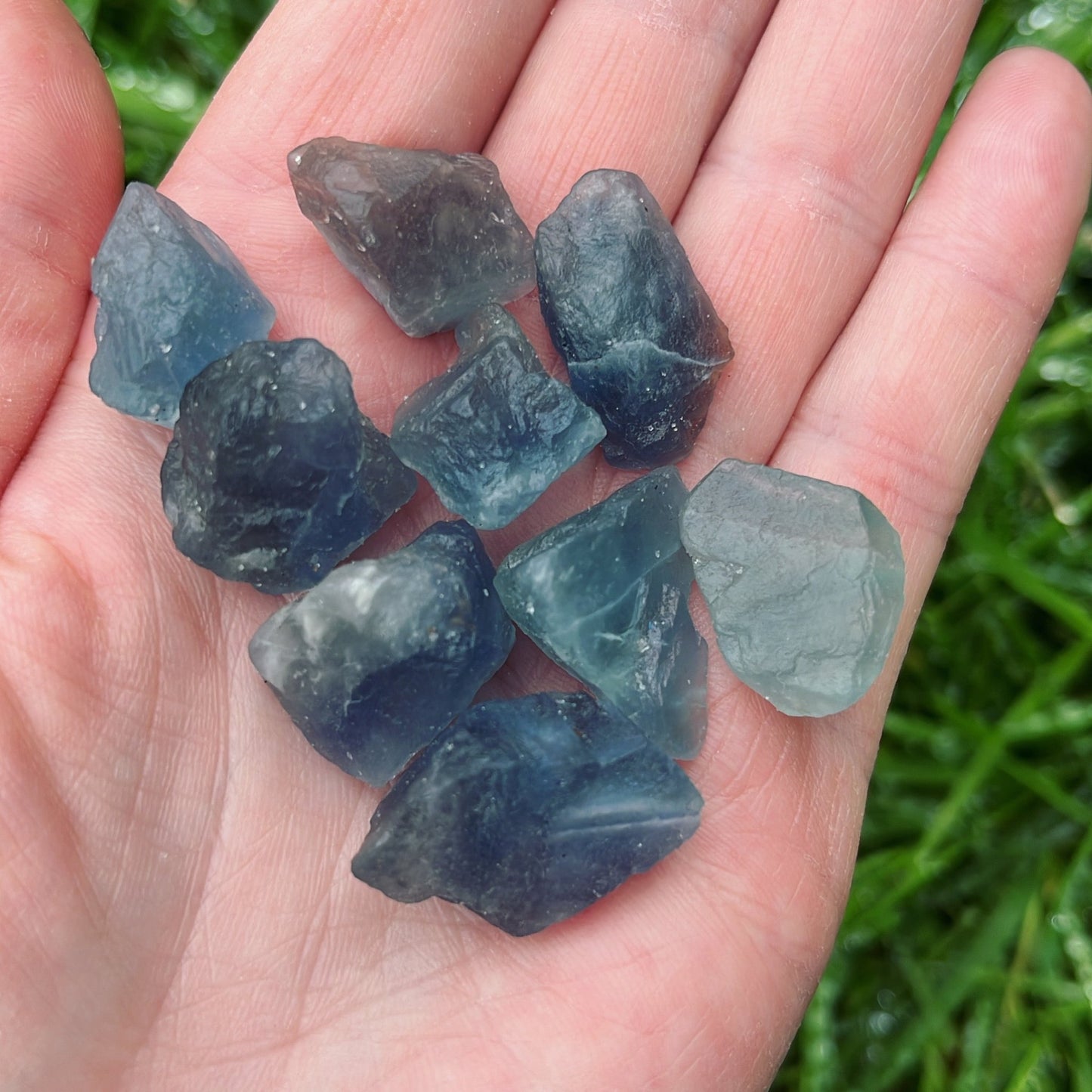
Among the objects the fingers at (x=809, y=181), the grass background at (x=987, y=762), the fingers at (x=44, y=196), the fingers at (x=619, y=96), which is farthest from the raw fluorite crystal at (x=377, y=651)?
the grass background at (x=987, y=762)

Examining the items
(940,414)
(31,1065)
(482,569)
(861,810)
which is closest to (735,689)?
(861,810)

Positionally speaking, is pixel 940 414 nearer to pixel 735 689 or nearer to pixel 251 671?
pixel 735 689

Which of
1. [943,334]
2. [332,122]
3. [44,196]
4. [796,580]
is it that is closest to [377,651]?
[796,580]

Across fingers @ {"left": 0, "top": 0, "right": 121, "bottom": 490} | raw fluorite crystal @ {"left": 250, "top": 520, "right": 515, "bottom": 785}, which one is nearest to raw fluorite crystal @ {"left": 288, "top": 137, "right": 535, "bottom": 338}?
fingers @ {"left": 0, "top": 0, "right": 121, "bottom": 490}

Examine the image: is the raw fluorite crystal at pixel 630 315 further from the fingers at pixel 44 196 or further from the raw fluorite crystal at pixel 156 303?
the fingers at pixel 44 196

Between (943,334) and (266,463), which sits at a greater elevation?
(943,334)

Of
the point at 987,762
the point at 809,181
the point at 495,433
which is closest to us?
the point at 495,433

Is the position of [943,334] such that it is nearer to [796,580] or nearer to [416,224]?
[796,580]
